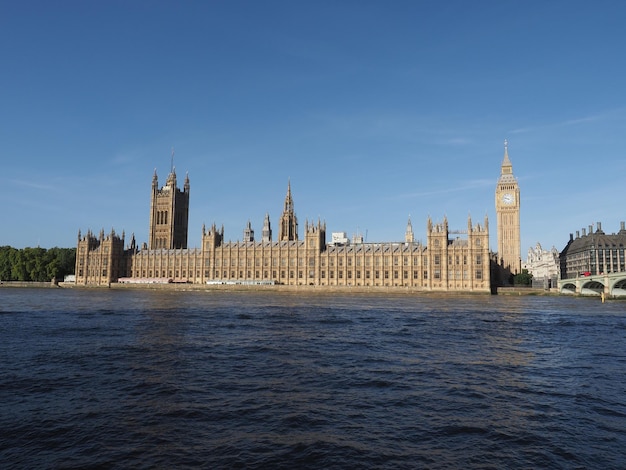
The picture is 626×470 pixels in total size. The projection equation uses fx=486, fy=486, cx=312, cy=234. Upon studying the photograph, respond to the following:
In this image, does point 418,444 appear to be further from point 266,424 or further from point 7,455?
point 7,455

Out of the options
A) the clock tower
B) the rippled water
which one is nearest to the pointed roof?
the clock tower

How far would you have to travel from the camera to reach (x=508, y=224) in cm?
15800

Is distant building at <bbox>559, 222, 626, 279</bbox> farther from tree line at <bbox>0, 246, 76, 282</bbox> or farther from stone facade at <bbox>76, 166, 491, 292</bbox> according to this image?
tree line at <bbox>0, 246, 76, 282</bbox>

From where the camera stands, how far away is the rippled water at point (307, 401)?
43.5 ft

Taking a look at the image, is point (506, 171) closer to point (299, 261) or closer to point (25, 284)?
point (299, 261)

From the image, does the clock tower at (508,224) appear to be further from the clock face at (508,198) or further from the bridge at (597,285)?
the bridge at (597,285)

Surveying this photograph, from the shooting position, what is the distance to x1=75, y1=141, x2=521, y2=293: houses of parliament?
123 m

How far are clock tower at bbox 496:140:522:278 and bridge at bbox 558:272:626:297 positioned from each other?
29060 mm

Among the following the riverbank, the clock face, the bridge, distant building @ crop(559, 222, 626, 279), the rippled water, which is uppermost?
the clock face

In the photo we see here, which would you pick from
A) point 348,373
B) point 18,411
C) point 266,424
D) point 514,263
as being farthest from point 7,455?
point 514,263

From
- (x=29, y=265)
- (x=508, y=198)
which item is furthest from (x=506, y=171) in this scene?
(x=29, y=265)

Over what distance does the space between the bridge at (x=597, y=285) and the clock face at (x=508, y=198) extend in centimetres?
4704

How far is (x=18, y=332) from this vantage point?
35812 millimetres

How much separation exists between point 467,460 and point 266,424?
6204 millimetres
